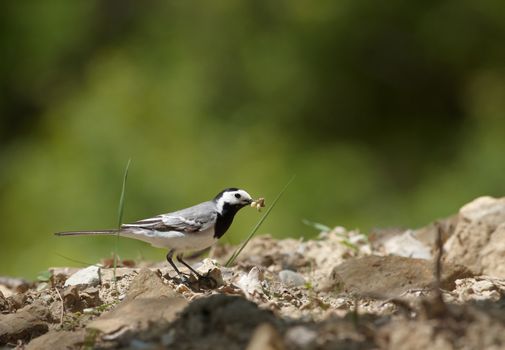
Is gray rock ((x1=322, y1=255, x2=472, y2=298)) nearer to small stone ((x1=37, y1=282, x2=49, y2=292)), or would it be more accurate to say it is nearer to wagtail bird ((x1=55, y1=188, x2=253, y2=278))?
wagtail bird ((x1=55, y1=188, x2=253, y2=278))

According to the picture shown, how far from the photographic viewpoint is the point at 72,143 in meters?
10.6

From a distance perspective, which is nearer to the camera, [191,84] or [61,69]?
[191,84]

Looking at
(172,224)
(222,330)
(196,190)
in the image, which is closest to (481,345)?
(222,330)

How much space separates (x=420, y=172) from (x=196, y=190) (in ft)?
8.74

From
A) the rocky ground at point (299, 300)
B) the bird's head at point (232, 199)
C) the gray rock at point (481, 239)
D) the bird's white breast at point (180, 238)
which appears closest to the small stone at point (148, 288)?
the rocky ground at point (299, 300)

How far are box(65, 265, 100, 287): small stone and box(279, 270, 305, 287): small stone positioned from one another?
895 millimetres

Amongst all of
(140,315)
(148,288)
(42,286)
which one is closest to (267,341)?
(140,315)

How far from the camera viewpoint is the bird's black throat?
15.3 feet

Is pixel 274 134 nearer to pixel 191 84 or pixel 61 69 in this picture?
pixel 191 84

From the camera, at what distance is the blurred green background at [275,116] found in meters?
9.69

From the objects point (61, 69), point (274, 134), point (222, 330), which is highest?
point (61, 69)

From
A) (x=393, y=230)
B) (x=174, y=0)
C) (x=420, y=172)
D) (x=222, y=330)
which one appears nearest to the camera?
(x=222, y=330)

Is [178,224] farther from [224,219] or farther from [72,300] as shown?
[72,300]

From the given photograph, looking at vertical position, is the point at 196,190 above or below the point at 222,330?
above
